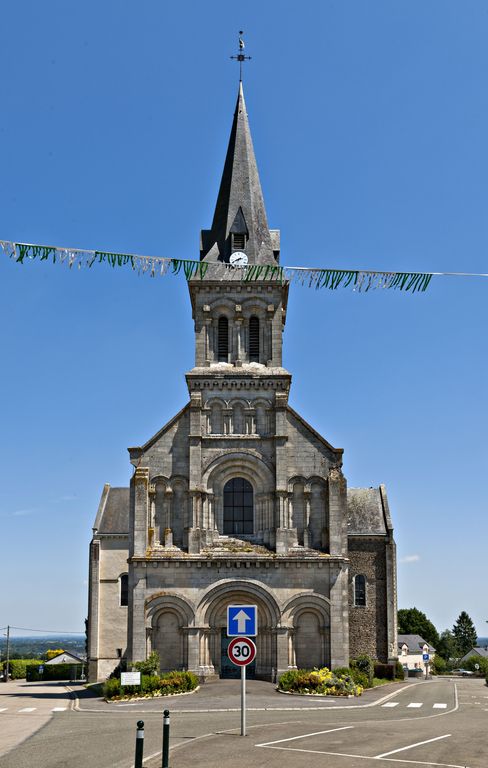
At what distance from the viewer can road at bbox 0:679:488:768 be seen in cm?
1655

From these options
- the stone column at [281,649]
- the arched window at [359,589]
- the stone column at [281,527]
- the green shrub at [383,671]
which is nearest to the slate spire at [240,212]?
the stone column at [281,527]

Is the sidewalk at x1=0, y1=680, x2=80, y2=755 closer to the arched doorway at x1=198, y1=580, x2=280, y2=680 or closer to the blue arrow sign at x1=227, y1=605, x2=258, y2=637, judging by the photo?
the blue arrow sign at x1=227, y1=605, x2=258, y2=637

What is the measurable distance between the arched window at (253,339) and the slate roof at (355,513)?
15.3 metres

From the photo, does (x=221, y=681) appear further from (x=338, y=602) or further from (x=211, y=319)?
(x=211, y=319)

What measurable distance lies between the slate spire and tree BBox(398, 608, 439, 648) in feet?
283

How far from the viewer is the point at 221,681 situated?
3641cm

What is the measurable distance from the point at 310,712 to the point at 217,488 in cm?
1419

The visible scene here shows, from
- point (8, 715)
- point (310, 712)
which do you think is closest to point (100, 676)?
point (8, 715)

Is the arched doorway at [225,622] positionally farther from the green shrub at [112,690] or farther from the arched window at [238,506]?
the green shrub at [112,690]

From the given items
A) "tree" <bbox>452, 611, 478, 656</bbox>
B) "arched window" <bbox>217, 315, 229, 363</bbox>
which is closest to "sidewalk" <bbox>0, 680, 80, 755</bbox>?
"arched window" <bbox>217, 315, 229, 363</bbox>

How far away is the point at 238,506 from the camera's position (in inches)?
1553

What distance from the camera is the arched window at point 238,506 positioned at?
39219 millimetres

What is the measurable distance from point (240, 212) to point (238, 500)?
576 inches

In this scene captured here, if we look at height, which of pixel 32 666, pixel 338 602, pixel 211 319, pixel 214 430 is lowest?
pixel 32 666
